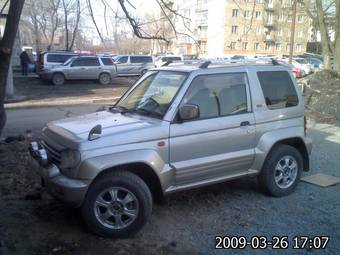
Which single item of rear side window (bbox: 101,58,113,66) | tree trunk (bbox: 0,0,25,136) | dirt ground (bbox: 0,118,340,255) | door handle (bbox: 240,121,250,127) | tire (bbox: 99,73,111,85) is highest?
tree trunk (bbox: 0,0,25,136)

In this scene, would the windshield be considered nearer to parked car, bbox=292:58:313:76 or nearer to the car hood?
the car hood

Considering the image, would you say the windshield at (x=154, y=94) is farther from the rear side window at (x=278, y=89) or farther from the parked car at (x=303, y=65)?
the parked car at (x=303, y=65)

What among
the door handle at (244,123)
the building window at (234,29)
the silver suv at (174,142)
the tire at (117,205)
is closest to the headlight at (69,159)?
the silver suv at (174,142)

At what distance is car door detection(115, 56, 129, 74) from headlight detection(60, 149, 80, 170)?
1019 inches

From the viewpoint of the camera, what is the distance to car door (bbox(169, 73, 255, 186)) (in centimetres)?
484

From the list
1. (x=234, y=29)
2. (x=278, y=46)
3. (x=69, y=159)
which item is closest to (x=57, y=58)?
(x=69, y=159)

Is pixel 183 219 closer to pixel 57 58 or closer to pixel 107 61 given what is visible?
pixel 107 61

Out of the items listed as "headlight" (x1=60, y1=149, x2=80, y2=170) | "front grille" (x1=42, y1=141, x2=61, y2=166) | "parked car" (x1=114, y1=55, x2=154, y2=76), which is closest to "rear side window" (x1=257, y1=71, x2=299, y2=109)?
"headlight" (x1=60, y1=149, x2=80, y2=170)

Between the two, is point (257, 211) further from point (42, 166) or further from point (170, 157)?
point (42, 166)

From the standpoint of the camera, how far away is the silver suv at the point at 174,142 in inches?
171

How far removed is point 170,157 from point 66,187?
4.07 feet

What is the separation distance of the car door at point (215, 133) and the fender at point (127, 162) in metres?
0.17

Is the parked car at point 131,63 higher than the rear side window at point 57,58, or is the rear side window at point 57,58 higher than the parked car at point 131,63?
the rear side window at point 57,58

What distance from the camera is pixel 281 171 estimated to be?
5867 millimetres
